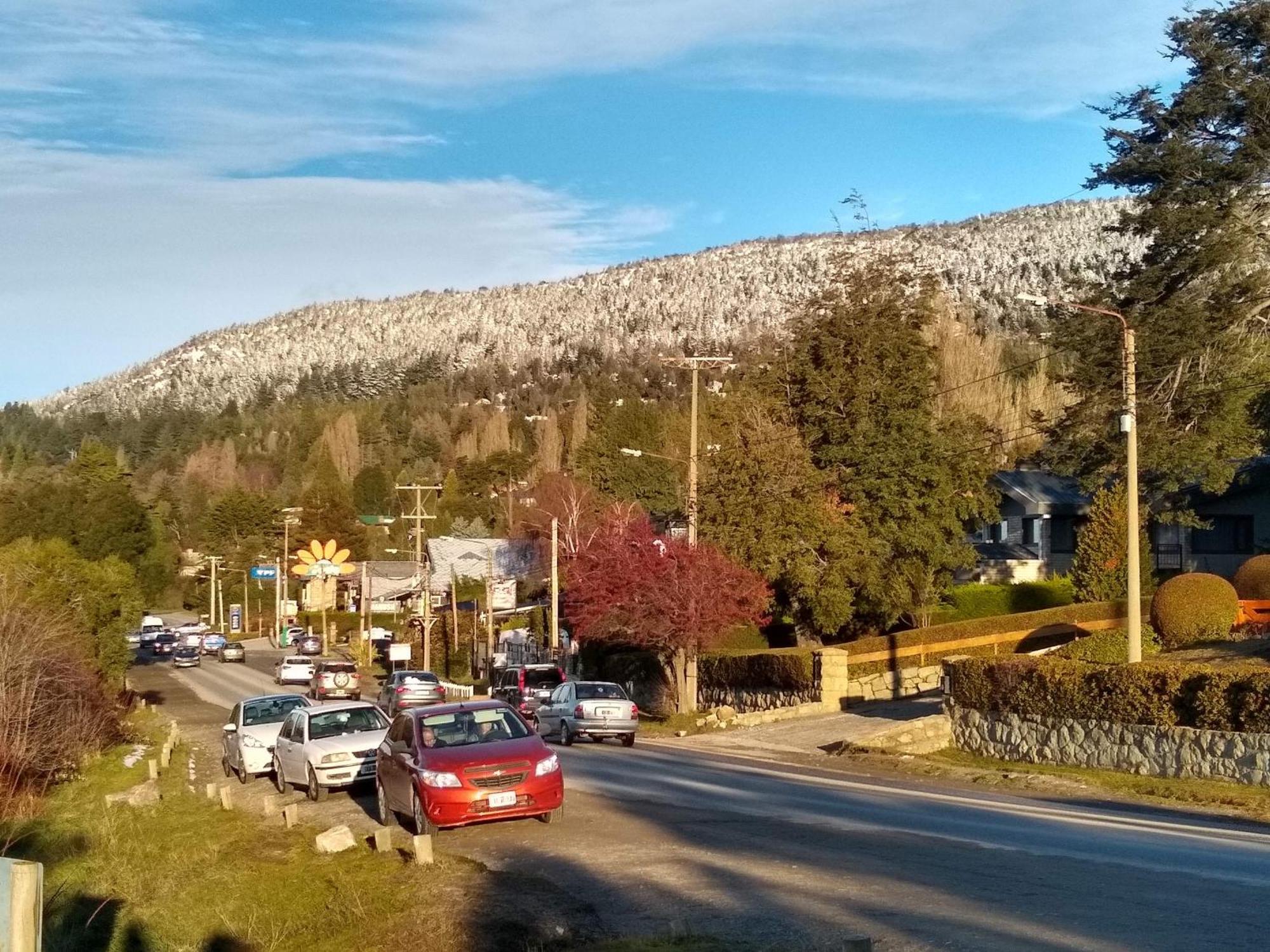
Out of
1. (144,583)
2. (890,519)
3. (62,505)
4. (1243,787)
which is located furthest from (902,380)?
(144,583)

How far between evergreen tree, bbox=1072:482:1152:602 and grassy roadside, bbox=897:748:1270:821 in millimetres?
18130

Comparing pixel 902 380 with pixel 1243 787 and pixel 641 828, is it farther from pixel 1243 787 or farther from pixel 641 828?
pixel 641 828

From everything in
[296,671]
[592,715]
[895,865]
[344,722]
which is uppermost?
[344,722]

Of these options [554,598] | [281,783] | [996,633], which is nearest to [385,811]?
[281,783]

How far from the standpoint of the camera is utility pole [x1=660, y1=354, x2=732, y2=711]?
136 ft

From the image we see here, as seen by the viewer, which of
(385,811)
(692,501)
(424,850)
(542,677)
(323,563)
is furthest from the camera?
(323,563)

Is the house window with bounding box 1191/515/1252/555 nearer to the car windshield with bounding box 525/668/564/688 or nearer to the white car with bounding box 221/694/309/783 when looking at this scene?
the car windshield with bounding box 525/668/564/688

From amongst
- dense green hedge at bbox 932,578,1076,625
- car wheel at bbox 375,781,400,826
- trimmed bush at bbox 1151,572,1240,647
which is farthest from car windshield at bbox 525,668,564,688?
car wheel at bbox 375,781,400,826

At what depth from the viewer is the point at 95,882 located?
1844 centimetres

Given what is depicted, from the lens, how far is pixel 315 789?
23.6 metres

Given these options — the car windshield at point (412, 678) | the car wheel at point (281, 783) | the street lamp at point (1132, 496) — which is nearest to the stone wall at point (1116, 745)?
the street lamp at point (1132, 496)

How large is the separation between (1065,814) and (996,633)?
25045mm

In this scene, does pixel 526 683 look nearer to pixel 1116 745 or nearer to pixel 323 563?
pixel 1116 745

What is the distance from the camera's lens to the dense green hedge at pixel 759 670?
40938mm
